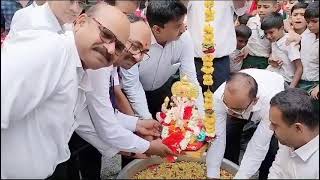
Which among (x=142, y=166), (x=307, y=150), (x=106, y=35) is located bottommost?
(x=142, y=166)

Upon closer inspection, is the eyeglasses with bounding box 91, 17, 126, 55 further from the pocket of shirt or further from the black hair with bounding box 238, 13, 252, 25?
the black hair with bounding box 238, 13, 252, 25

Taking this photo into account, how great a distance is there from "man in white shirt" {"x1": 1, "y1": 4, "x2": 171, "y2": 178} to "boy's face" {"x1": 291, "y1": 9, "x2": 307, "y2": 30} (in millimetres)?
2552

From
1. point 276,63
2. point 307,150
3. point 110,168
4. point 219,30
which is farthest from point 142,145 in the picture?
point 276,63

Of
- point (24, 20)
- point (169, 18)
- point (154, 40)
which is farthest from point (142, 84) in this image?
point (24, 20)

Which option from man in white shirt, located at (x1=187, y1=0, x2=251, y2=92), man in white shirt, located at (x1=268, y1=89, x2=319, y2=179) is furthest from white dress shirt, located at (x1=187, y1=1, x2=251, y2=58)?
man in white shirt, located at (x1=268, y1=89, x2=319, y2=179)

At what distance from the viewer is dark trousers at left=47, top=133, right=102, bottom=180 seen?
2508mm

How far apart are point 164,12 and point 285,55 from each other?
1.36 meters

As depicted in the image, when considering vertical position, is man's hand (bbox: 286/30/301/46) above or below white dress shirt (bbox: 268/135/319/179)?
below

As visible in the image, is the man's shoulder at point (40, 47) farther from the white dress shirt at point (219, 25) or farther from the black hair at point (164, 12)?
the white dress shirt at point (219, 25)

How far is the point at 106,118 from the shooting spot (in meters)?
2.20

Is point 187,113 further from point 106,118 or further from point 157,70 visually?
point 106,118

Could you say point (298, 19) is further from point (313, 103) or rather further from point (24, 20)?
point (24, 20)

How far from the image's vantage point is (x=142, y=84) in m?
3.14

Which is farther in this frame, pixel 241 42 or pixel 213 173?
pixel 241 42
